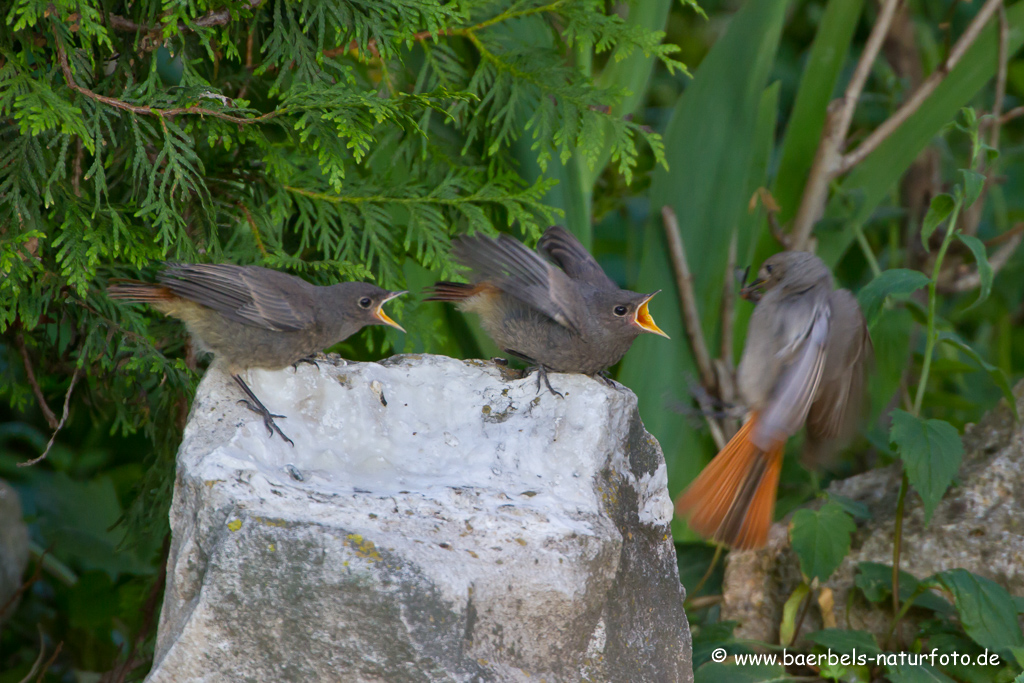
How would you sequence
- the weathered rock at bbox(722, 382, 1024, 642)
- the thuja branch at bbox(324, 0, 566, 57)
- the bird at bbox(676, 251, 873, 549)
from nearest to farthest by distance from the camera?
the bird at bbox(676, 251, 873, 549), the thuja branch at bbox(324, 0, 566, 57), the weathered rock at bbox(722, 382, 1024, 642)

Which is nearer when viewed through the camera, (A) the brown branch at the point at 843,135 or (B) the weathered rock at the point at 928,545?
(B) the weathered rock at the point at 928,545

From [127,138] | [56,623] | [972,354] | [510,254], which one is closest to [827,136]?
[972,354]

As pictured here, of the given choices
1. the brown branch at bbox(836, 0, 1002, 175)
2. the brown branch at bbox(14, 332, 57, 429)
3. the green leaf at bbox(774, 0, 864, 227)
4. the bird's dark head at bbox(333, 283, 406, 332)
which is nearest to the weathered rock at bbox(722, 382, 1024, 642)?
the brown branch at bbox(836, 0, 1002, 175)

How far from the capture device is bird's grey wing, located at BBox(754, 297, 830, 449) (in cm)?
264

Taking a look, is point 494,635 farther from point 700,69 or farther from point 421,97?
point 700,69

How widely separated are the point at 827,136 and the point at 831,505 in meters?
1.77

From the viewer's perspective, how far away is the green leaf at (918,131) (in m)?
3.73

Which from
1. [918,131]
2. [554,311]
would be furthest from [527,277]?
[918,131]

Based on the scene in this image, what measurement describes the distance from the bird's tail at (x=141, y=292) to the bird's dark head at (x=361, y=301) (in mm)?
446

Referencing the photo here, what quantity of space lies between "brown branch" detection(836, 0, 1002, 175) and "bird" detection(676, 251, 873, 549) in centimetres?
121

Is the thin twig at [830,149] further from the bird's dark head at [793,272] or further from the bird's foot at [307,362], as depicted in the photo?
the bird's foot at [307,362]

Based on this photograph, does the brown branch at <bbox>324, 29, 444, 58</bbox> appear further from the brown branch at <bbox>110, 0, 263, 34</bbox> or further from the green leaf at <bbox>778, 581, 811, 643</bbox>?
the green leaf at <bbox>778, 581, 811, 643</bbox>

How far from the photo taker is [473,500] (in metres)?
2.04

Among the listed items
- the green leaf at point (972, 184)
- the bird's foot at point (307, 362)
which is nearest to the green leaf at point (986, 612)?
the green leaf at point (972, 184)
